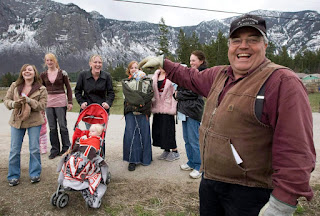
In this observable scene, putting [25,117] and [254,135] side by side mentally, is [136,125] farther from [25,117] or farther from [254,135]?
[254,135]

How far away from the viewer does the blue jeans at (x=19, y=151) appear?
12.5 feet

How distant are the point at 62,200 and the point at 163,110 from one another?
221 cm

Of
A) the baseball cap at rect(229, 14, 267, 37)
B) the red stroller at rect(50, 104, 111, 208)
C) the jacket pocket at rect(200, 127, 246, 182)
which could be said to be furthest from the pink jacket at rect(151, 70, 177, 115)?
the baseball cap at rect(229, 14, 267, 37)

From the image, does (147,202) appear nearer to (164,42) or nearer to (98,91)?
(98,91)

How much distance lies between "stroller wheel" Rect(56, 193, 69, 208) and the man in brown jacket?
2.04 m

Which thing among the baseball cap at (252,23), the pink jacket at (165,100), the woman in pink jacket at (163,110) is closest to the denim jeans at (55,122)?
the woman in pink jacket at (163,110)

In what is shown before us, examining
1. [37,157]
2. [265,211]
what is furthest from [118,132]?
[265,211]

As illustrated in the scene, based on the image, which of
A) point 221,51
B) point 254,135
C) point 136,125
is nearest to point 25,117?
point 136,125

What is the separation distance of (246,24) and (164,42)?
3269cm

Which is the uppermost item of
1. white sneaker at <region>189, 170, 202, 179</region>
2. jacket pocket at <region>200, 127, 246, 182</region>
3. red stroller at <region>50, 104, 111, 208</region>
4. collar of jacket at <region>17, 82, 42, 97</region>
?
collar of jacket at <region>17, 82, 42, 97</region>

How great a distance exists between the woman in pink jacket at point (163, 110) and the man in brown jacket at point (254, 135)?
8.55 ft

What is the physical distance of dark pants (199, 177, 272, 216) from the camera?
158 cm

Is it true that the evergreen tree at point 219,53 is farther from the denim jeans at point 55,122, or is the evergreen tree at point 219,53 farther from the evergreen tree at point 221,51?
the denim jeans at point 55,122

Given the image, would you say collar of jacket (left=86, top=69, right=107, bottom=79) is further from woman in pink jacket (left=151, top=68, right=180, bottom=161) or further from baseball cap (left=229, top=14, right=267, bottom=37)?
baseball cap (left=229, top=14, right=267, bottom=37)
